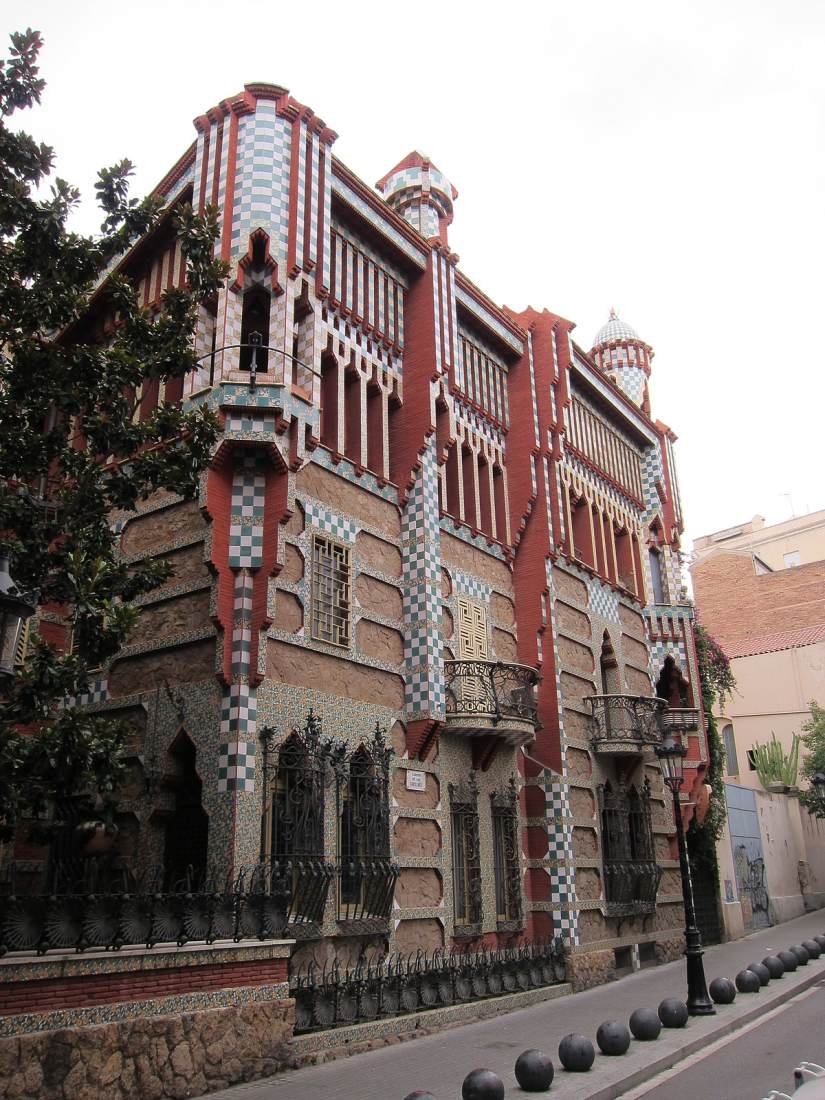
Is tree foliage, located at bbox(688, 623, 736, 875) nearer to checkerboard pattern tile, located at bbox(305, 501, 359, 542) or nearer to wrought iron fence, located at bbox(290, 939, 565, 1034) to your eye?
wrought iron fence, located at bbox(290, 939, 565, 1034)

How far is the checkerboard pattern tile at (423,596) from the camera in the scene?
14.5 m

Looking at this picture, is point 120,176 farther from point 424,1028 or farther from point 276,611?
point 424,1028

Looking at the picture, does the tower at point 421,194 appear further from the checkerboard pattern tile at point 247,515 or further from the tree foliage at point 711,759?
the tree foliage at point 711,759

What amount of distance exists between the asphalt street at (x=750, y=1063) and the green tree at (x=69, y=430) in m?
5.70

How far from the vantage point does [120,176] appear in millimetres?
9641

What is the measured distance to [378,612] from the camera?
14539mm

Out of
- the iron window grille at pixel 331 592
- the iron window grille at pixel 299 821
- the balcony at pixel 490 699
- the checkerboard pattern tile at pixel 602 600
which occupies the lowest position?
the iron window grille at pixel 299 821

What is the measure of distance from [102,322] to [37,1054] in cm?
1182

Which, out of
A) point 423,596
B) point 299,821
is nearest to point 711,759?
point 423,596

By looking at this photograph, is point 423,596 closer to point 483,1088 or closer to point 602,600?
point 602,600

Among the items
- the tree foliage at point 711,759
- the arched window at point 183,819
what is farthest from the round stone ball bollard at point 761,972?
the tree foliage at point 711,759

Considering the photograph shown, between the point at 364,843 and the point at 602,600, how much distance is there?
10160 mm

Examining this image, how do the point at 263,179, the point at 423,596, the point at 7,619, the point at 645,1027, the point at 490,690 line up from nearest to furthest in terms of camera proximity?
the point at 7,619, the point at 645,1027, the point at 263,179, the point at 423,596, the point at 490,690

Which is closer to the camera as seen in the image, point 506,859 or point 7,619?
point 7,619
